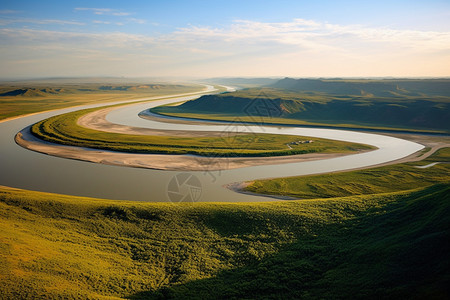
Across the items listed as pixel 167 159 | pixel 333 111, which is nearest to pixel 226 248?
pixel 167 159

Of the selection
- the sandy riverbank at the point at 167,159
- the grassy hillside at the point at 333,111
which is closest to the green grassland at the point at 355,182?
the sandy riverbank at the point at 167,159

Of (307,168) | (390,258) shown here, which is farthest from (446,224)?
(307,168)

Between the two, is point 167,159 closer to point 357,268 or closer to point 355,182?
point 355,182

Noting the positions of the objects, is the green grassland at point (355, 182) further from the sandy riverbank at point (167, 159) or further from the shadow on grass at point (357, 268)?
the shadow on grass at point (357, 268)

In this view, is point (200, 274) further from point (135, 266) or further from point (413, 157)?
point (413, 157)

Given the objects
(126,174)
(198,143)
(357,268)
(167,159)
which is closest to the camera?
(357,268)

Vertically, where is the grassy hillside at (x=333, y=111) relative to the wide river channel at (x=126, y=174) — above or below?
above
